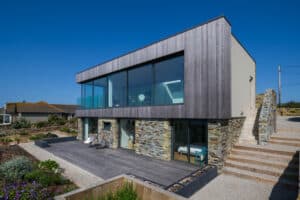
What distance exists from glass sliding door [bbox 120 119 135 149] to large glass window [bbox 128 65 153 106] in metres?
1.47

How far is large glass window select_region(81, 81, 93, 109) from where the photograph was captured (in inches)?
547

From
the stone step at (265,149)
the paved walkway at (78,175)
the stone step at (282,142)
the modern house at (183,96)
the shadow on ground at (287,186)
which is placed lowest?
the paved walkway at (78,175)

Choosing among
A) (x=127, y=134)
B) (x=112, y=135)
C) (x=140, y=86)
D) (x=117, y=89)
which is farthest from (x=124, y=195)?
(x=117, y=89)

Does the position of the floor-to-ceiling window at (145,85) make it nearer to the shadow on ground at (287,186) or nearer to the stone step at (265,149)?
the stone step at (265,149)

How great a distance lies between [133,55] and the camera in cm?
991

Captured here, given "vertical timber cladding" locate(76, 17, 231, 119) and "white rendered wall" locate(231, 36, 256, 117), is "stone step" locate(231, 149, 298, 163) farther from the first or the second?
"vertical timber cladding" locate(76, 17, 231, 119)

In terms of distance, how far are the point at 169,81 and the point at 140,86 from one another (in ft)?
6.85

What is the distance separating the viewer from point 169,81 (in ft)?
27.4

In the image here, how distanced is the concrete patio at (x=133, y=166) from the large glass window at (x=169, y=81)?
2.97 m

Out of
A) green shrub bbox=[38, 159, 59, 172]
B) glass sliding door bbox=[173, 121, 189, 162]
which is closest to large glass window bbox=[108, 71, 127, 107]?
glass sliding door bbox=[173, 121, 189, 162]

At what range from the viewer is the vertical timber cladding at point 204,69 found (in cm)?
658

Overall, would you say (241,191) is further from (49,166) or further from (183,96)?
(49,166)

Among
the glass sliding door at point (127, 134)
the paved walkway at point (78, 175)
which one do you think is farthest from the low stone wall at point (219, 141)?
the glass sliding door at point (127, 134)

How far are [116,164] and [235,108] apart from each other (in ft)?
20.4
